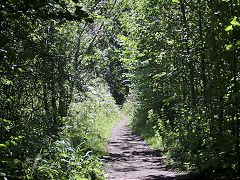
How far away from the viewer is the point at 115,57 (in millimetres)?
10805

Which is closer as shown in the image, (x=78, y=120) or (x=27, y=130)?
(x=27, y=130)

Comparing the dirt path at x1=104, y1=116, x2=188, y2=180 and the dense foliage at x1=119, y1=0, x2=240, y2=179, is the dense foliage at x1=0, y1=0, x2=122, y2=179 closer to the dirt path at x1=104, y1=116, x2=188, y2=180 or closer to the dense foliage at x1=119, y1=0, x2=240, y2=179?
the dirt path at x1=104, y1=116, x2=188, y2=180

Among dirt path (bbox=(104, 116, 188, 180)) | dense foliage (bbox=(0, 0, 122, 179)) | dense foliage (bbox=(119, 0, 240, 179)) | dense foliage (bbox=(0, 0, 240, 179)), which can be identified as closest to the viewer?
dense foliage (bbox=(0, 0, 122, 179))

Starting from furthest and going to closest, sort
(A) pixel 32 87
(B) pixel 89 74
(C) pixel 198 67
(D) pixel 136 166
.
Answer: (B) pixel 89 74 < (D) pixel 136 166 < (C) pixel 198 67 < (A) pixel 32 87

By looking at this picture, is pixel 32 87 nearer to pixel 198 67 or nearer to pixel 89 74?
pixel 89 74

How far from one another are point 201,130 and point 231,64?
2.11 meters

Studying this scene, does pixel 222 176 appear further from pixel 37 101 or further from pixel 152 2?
pixel 152 2

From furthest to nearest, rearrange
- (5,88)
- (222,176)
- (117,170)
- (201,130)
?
(117,170)
(201,130)
(222,176)
(5,88)

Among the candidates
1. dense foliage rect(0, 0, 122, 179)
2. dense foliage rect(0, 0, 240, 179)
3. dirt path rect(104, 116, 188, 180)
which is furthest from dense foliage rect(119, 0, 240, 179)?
dense foliage rect(0, 0, 122, 179)

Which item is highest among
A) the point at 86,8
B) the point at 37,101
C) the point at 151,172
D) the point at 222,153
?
the point at 86,8

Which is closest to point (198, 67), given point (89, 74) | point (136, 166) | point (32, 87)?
point (136, 166)

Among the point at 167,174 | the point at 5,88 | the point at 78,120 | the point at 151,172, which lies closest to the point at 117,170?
the point at 151,172

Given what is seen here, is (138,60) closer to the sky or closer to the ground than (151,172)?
closer to the sky

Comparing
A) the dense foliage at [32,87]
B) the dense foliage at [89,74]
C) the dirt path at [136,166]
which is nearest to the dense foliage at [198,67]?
the dense foliage at [89,74]
